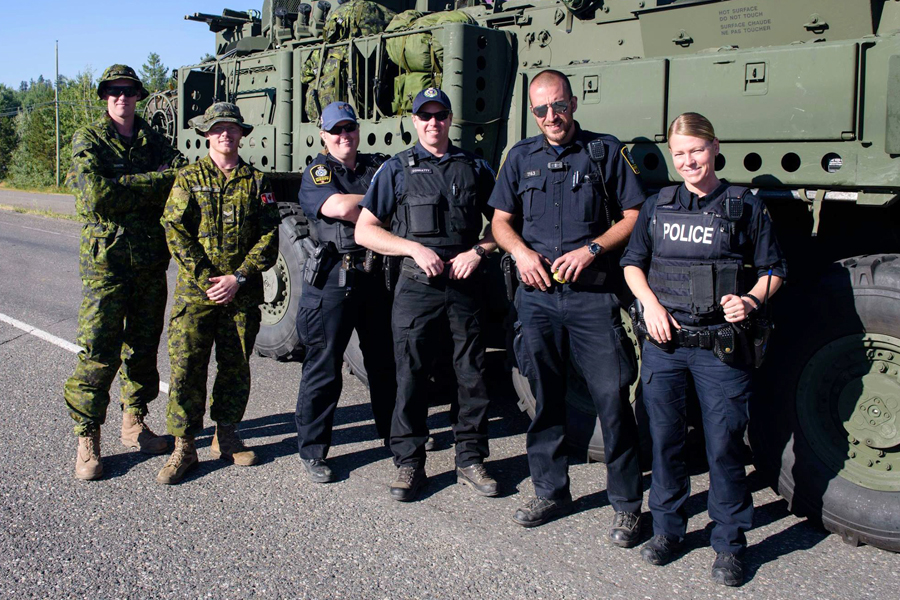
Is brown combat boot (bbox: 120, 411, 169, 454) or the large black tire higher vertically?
the large black tire

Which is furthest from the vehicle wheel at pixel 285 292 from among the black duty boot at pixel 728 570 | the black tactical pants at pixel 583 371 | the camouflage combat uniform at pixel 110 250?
the black duty boot at pixel 728 570

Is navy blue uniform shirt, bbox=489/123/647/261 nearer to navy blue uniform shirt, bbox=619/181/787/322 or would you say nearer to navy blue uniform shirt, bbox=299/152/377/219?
navy blue uniform shirt, bbox=619/181/787/322

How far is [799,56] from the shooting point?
3688 millimetres

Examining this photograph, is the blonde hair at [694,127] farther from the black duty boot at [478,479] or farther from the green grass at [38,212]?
the green grass at [38,212]

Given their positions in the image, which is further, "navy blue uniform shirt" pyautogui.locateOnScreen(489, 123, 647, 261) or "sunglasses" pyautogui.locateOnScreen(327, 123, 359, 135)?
"sunglasses" pyautogui.locateOnScreen(327, 123, 359, 135)

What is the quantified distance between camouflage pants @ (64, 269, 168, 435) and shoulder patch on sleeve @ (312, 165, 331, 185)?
1096 mm

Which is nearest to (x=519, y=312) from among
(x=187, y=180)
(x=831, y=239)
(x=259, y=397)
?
(x=831, y=239)

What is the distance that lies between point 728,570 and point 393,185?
7.47 feet

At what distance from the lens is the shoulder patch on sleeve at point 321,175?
4.40m

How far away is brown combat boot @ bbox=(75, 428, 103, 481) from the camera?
4273 millimetres

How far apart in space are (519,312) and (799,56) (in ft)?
5.42

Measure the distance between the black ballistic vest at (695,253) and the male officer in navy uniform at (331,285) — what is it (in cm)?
152

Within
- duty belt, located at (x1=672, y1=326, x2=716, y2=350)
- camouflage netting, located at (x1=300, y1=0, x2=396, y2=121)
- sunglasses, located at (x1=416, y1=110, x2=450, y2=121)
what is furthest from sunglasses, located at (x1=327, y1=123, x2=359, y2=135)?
duty belt, located at (x1=672, y1=326, x2=716, y2=350)

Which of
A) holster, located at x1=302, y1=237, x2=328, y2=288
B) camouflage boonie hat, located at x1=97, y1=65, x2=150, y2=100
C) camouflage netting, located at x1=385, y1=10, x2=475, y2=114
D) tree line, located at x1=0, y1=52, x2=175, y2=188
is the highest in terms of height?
tree line, located at x1=0, y1=52, x2=175, y2=188
